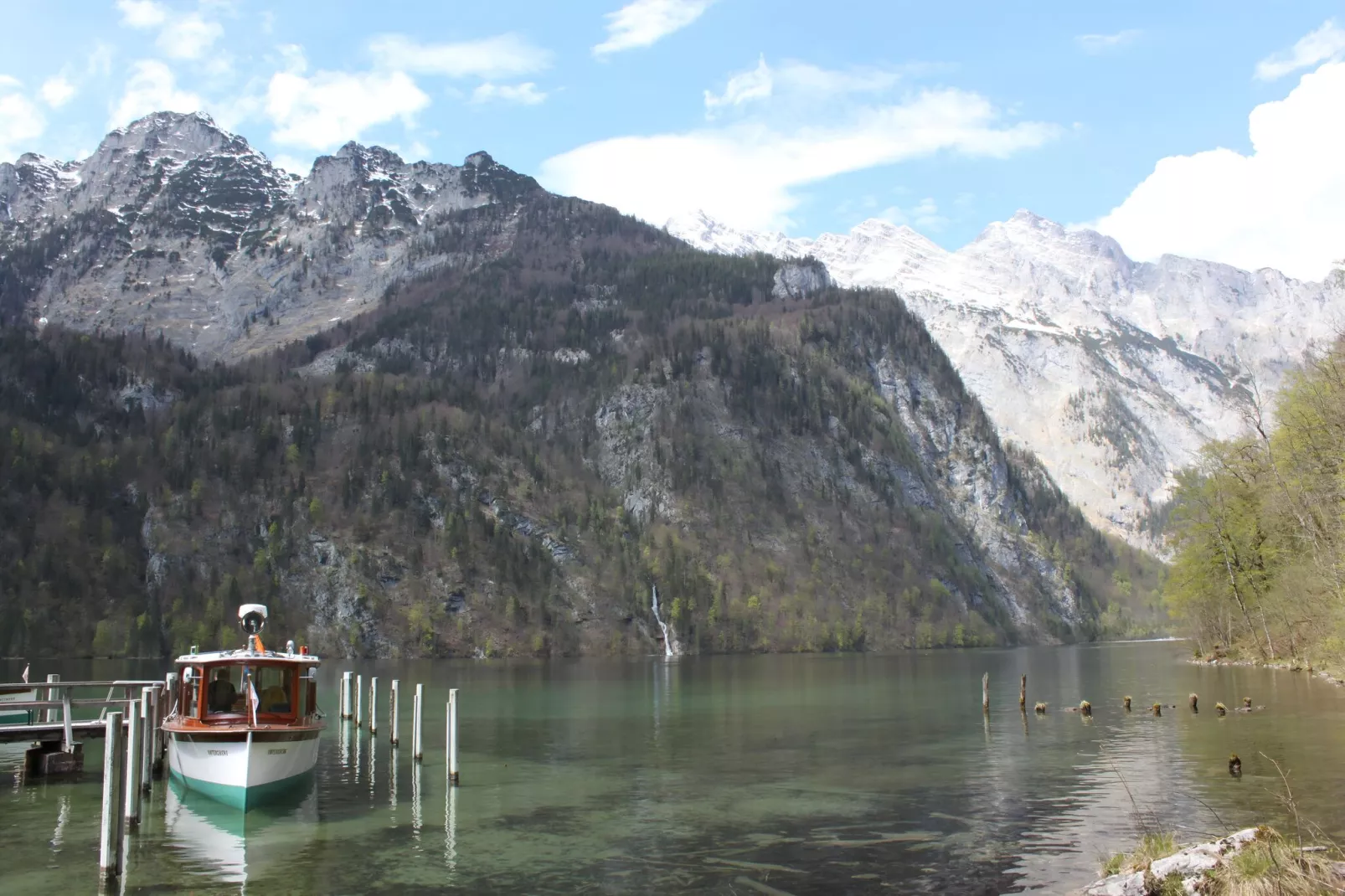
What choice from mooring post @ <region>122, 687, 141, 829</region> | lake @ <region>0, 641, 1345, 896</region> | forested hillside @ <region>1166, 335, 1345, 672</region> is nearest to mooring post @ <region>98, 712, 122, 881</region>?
lake @ <region>0, 641, 1345, 896</region>

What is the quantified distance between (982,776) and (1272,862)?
82.4 feet

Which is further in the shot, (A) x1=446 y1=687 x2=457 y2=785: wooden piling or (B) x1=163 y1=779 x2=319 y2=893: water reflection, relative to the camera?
(A) x1=446 y1=687 x2=457 y2=785: wooden piling

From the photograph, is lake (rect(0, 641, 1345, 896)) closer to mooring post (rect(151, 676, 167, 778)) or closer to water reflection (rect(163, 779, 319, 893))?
water reflection (rect(163, 779, 319, 893))

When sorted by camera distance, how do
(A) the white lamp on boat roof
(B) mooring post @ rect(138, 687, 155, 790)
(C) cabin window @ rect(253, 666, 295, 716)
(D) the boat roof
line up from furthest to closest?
(A) the white lamp on boat roof
(C) cabin window @ rect(253, 666, 295, 716)
(D) the boat roof
(B) mooring post @ rect(138, 687, 155, 790)

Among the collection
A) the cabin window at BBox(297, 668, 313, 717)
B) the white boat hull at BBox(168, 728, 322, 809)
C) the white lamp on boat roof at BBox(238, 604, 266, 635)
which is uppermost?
the white lamp on boat roof at BBox(238, 604, 266, 635)

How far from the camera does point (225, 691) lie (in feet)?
143

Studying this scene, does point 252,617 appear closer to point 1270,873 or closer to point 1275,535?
point 1270,873

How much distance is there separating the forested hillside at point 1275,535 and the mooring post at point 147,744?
188 ft

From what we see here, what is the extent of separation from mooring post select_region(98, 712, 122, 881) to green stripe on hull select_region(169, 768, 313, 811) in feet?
28.3

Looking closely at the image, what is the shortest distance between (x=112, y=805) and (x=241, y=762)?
882 cm

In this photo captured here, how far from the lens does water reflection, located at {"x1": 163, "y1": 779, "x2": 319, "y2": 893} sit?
3281 centimetres

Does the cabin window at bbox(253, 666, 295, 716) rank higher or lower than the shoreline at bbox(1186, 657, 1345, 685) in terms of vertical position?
higher

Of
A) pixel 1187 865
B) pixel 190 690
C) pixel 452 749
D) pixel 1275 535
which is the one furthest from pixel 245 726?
pixel 1275 535

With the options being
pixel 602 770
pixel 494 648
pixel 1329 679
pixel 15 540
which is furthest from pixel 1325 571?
pixel 15 540
